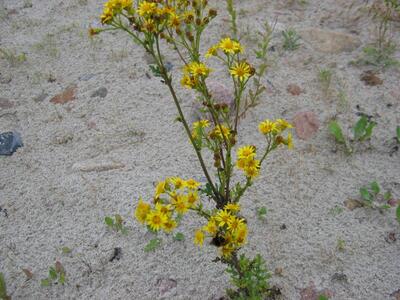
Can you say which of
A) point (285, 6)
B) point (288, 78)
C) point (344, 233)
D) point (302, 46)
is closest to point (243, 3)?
point (285, 6)

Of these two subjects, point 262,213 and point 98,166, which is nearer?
point 262,213

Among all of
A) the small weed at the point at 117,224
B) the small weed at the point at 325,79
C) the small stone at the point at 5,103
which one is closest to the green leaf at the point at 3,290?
the small weed at the point at 117,224

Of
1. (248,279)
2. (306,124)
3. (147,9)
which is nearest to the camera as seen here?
(147,9)

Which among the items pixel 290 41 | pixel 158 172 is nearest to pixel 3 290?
pixel 158 172

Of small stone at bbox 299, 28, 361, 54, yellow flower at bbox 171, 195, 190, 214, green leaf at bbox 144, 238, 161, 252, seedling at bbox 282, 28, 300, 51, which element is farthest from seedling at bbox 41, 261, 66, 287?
small stone at bbox 299, 28, 361, 54

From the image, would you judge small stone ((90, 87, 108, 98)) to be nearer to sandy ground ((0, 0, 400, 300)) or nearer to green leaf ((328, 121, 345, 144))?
sandy ground ((0, 0, 400, 300))

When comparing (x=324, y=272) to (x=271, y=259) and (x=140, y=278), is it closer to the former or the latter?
(x=271, y=259)

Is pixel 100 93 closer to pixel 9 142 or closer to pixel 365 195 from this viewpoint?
pixel 9 142
